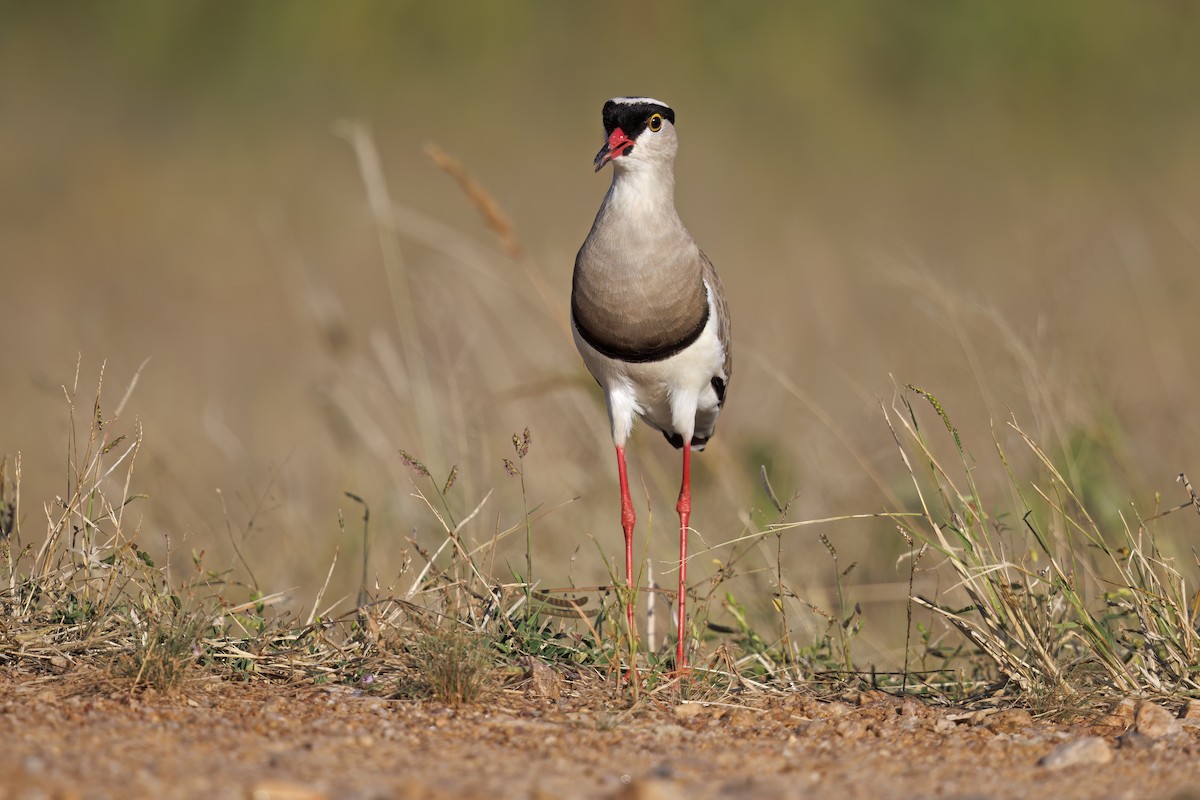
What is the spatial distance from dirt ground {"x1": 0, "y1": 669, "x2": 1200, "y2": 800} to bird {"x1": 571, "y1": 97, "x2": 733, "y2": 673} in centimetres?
78

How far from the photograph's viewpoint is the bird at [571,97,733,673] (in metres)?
4.39

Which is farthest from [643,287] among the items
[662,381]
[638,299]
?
[662,381]

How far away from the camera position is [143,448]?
575 cm

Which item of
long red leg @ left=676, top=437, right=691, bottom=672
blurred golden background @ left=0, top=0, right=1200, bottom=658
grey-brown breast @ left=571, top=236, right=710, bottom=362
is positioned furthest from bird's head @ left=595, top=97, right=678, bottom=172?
long red leg @ left=676, top=437, right=691, bottom=672

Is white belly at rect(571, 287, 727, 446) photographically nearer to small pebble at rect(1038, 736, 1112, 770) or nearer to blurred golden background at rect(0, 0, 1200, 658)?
blurred golden background at rect(0, 0, 1200, 658)

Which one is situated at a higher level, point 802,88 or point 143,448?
point 802,88

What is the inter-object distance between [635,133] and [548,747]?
212 centimetres

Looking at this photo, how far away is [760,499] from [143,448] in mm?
2531

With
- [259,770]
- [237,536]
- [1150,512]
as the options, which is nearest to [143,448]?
[237,536]

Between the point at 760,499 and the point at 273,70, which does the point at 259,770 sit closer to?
the point at 760,499

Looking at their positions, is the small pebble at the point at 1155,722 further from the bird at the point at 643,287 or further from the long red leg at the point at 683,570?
the bird at the point at 643,287

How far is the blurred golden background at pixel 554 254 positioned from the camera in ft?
18.4

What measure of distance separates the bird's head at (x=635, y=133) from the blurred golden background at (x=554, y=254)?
77 cm

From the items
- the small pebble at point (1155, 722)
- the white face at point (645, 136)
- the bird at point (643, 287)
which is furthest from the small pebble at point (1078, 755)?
the white face at point (645, 136)
